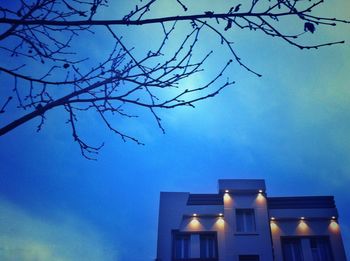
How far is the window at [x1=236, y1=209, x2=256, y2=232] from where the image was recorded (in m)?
19.5

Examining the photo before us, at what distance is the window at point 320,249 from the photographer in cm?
1900

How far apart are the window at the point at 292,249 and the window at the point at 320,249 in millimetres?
840

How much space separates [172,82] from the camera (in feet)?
11.1

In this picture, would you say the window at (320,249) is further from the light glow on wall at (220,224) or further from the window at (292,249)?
the light glow on wall at (220,224)

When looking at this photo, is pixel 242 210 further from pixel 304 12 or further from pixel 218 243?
pixel 304 12

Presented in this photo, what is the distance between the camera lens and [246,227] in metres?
19.6

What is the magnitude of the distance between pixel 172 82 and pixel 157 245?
17976mm

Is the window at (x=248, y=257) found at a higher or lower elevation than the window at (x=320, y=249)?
lower

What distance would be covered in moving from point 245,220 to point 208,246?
3.02 meters

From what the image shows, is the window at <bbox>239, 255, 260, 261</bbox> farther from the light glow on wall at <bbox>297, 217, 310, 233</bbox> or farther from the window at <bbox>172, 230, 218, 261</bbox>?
the light glow on wall at <bbox>297, 217, 310, 233</bbox>

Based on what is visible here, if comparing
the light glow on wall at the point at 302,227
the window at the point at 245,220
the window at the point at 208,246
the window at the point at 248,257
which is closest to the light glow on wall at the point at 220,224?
the window at the point at 208,246

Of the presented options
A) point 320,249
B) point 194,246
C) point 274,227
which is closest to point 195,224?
point 194,246

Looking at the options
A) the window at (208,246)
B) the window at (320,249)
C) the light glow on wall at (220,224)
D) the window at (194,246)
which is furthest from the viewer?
the light glow on wall at (220,224)

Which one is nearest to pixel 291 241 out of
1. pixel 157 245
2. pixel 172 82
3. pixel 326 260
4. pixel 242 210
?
pixel 326 260
